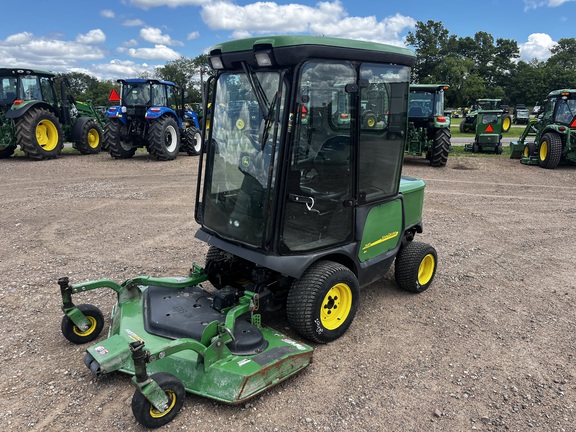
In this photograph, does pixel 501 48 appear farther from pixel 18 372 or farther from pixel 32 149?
pixel 18 372

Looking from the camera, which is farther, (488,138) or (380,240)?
(488,138)

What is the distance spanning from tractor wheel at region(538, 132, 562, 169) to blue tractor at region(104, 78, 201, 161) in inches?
402

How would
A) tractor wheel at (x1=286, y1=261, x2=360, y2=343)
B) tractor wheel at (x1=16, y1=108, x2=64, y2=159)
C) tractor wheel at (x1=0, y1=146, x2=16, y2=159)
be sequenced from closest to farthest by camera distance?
1. tractor wheel at (x1=286, y1=261, x2=360, y2=343)
2. tractor wheel at (x1=16, y1=108, x2=64, y2=159)
3. tractor wheel at (x1=0, y1=146, x2=16, y2=159)

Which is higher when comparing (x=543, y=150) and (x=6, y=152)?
(x=543, y=150)

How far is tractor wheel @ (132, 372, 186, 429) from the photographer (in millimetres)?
2410

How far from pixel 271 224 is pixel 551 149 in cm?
1101

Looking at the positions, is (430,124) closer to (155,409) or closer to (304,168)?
(304,168)

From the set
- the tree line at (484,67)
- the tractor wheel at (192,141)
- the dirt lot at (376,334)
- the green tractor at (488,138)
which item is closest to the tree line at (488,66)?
the tree line at (484,67)

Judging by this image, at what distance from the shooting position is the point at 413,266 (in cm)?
418

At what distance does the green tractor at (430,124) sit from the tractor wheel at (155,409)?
35.2 feet

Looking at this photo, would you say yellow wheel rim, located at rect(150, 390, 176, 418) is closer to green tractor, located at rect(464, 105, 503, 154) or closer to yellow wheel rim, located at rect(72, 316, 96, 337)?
yellow wheel rim, located at rect(72, 316, 96, 337)

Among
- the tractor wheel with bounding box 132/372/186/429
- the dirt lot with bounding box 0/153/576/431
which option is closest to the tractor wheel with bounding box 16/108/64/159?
the dirt lot with bounding box 0/153/576/431

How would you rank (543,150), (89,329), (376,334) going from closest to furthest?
(89,329), (376,334), (543,150)

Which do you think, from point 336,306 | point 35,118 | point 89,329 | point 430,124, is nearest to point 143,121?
point 35,118
